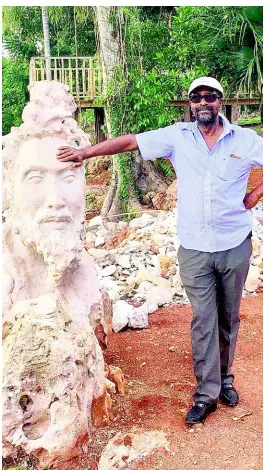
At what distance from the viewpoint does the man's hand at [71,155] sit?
312 centimetres

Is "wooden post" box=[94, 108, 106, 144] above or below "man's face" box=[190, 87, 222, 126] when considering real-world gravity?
below

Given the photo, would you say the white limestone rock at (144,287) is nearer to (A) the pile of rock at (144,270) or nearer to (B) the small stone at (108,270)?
(A) the pile of rock at (144,270)

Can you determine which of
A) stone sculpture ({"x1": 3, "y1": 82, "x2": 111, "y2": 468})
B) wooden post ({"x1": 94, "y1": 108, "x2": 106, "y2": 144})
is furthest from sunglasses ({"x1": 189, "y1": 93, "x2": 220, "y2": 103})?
wooden post ({"x1": 94, "y1": 108, "x2": 106, "y2": 144})

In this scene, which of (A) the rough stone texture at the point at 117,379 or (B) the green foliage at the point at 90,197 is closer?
(A) the rough stone texture at the point at 117,379

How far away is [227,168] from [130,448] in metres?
1.62

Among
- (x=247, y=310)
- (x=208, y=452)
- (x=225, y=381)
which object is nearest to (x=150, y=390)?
(x=225, y=381)

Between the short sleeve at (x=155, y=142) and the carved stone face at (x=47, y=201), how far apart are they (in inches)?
17.6

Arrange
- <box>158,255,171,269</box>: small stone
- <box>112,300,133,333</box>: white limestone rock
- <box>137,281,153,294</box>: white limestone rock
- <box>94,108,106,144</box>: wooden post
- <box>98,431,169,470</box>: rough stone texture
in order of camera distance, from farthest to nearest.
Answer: <box>94,108,106,144</box>: wooden post, <box>158,255,171,269</box>: small stone, <box>137,281,153,294</box>: white limestone rock, <box>112,300,133,333</box>: white limestone rock, <box>98,431,169,470</box>: rough stone texture

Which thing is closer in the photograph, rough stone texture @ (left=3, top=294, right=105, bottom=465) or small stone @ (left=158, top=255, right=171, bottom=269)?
rough stone texture @ (left=3, top=294, right=105, bottom=465)

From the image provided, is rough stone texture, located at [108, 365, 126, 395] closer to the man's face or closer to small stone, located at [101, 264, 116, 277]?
the man's face

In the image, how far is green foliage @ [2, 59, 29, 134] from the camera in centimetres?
1752

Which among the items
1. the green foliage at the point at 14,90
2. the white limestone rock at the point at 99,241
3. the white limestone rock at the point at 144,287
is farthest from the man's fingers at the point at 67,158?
the green foliage at the point at 14,90

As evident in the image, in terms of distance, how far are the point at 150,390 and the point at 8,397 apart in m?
1.21

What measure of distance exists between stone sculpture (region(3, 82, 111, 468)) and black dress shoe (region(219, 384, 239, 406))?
811 millimetres
